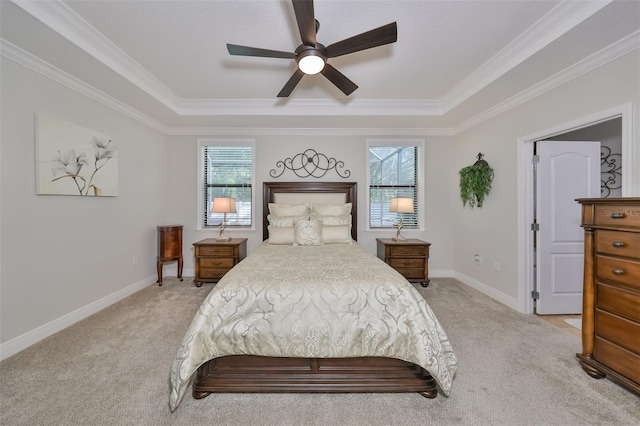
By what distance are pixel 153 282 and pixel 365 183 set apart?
380cm

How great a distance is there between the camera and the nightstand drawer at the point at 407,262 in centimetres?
380

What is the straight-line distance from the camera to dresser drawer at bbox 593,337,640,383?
1.60 metres

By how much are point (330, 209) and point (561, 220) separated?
279cm

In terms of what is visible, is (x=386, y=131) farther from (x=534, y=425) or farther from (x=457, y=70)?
(x=534, y=425)

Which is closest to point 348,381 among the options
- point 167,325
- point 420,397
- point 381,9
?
point 420,397

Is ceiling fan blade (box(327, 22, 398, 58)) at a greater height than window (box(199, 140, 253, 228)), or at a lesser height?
greater

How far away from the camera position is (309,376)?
5.56ft

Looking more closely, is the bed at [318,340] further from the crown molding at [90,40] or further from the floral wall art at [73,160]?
the crown molding at [90,40]

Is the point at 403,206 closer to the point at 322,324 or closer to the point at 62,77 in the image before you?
the point at 322,324

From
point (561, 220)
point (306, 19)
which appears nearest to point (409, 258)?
point (561, 220)

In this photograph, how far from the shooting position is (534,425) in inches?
56.9

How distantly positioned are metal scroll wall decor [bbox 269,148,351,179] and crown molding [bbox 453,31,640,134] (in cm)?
233

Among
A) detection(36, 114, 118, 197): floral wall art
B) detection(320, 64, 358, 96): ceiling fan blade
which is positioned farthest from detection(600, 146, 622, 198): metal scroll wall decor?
detection(36, 114, 118, 197): floral wall art

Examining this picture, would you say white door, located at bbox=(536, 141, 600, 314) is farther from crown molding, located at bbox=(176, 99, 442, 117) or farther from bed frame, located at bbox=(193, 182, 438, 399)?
bed frame, located at bbox=(193, 182, 438, 399)
